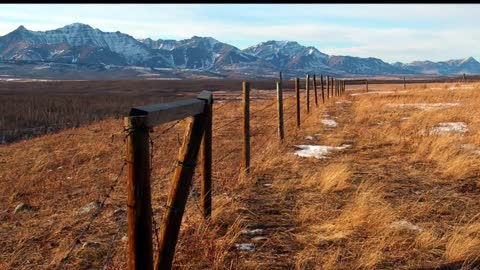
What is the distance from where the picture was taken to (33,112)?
27.7 meters

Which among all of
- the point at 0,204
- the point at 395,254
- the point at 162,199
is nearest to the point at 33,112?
the point at 0,204

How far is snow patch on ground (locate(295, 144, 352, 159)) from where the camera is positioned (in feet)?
33.1

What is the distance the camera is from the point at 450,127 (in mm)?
13297

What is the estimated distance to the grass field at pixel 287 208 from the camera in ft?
14.9

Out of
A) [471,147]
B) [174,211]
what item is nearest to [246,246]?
[174,211]

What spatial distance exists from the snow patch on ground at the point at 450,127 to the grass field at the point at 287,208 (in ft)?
1.12

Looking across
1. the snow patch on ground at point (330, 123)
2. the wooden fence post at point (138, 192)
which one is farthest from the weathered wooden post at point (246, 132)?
the snow patch on ground at point (330, 123)

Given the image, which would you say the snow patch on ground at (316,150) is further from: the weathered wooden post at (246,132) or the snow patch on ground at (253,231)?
the snow patch on ground at (253,231)

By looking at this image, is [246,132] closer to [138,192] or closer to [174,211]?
[174,211]

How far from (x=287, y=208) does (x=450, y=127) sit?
892 cm

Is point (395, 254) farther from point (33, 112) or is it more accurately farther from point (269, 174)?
point (33, 112)

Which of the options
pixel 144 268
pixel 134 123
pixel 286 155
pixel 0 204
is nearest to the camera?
pixel 134 123

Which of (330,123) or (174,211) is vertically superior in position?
(174,211)

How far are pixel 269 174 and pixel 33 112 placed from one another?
912 inches
